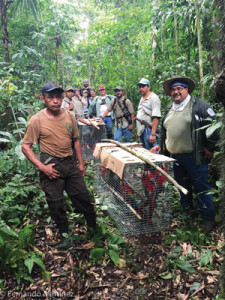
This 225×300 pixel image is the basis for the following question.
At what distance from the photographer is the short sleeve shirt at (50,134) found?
2.81m

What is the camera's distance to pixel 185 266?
8.68 ft

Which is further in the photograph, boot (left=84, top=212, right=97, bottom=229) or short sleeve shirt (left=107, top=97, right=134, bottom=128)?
short sleeve shirt (left=107, top=97, right=134, bottom=128)

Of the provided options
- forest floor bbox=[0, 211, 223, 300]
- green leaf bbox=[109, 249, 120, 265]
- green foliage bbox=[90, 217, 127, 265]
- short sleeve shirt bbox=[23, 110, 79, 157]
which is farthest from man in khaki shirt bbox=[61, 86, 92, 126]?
green leaf bbox=[109, 249, 120, 265]

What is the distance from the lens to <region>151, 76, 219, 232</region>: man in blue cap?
3.00 meters

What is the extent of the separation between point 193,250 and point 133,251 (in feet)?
2.46

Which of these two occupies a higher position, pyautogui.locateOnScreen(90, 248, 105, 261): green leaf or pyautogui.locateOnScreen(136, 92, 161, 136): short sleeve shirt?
pyautogui.locateOnScreen(136, 92, 161, 136): short sleeve shirt

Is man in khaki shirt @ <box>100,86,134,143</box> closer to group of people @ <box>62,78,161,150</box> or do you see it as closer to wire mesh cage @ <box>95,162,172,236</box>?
group of people @ <box>62,78,161,150</box>

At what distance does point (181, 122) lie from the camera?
311 centimetres

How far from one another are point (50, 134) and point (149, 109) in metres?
2.76

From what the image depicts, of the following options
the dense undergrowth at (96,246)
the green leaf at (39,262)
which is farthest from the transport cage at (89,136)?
the green leaf at (39,262)

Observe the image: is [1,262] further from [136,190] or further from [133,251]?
[136,190]

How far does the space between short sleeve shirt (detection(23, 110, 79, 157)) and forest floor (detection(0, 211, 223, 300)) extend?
1.18 metres

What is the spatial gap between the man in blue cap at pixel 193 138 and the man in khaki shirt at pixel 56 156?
140cm

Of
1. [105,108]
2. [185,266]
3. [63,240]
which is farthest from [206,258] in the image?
[105,108]
